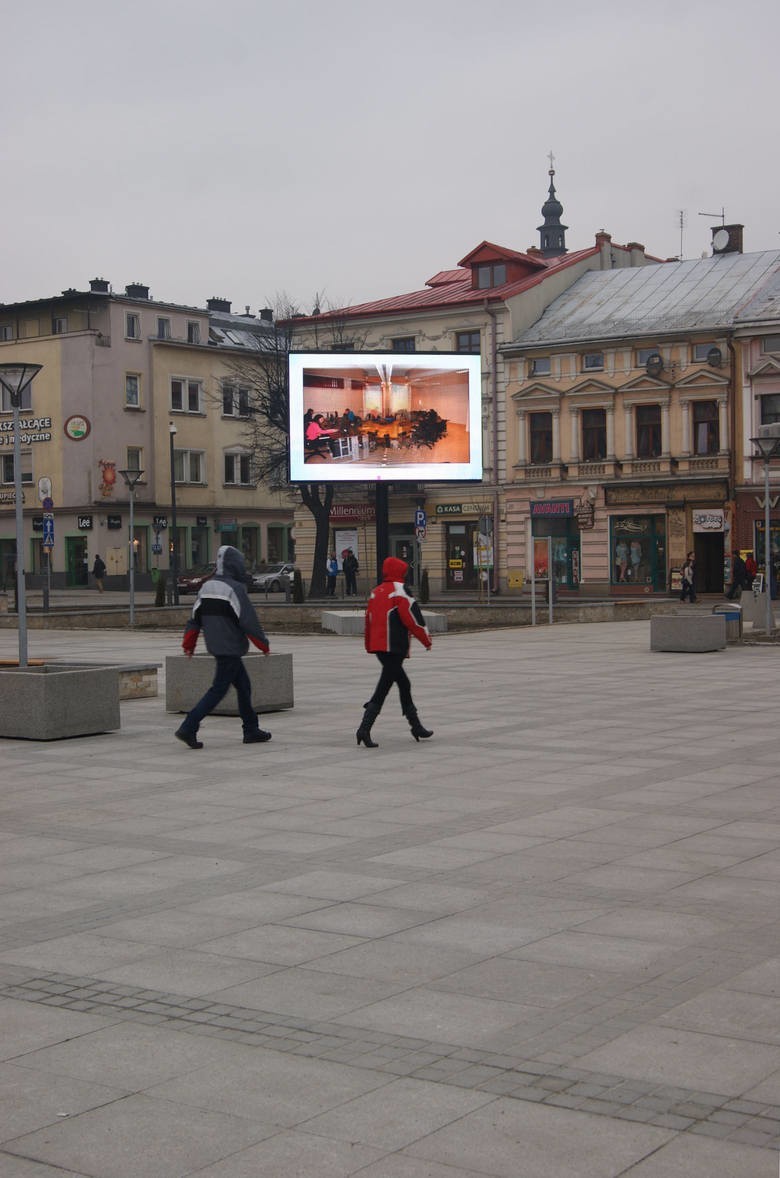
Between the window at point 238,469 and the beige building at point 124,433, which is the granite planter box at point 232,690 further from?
the window at point 238,469

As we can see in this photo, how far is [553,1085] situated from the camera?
4.75 meters

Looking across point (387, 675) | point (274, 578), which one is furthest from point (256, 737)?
point (274, 578)

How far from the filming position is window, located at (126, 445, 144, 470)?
7075cm

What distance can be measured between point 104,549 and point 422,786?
59.3 meters

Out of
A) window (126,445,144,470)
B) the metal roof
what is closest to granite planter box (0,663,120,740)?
the metal roof

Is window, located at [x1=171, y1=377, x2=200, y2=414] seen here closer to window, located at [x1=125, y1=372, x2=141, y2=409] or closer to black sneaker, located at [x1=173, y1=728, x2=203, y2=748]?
window, located at [x1=125, y1=372, x2=141, y2=409]

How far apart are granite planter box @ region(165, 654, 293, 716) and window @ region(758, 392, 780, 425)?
121 feet

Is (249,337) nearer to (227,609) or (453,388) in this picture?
(453,388)

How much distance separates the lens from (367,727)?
12.9 meters

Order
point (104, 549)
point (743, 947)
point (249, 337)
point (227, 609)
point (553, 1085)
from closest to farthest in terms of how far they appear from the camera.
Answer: point (553, 1085)
point (743, 947)
point (227, 609)
point (104, 549)
point (249, 337)

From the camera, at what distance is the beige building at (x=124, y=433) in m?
69.1

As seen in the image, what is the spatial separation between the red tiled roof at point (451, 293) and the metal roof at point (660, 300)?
1542mm

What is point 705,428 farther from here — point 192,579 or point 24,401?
point 24,401

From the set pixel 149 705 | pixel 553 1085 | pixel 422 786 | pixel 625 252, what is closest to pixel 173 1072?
pixel 553 1085
